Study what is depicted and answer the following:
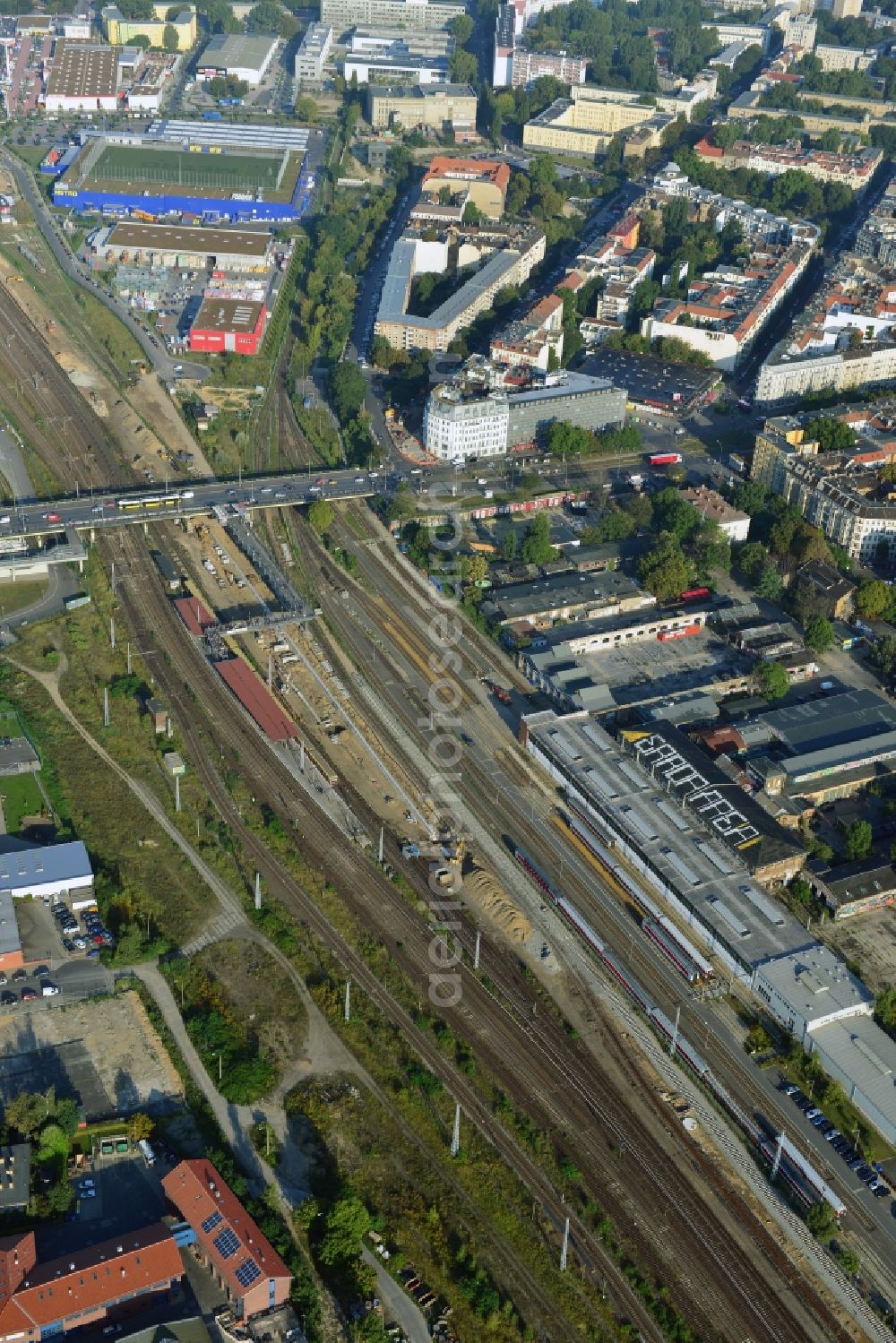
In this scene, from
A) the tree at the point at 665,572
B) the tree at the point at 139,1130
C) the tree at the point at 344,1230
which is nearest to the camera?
the tree at the point at 344,1230

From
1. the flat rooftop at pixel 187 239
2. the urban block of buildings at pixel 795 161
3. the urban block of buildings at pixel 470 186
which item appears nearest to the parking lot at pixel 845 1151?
the flat rooftop at pixel 187 239

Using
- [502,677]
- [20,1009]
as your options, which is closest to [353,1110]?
[20,1009]

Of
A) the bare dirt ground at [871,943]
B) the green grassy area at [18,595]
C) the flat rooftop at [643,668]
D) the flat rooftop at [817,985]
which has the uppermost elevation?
the green grassy area at [18,595]

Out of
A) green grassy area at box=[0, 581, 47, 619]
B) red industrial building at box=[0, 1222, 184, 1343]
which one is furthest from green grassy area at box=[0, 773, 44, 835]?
red industrial building at box=[0, 1222, 184, 1343]

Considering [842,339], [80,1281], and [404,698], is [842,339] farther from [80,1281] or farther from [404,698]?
[80,1281]

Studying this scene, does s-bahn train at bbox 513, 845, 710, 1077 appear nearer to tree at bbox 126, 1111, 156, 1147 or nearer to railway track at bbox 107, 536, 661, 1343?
railway track at bbox 107, 536, 661, 1343

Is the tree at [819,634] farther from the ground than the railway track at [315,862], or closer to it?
farther from the ground

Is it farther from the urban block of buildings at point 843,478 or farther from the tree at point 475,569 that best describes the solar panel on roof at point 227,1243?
the urban block of buildings at point 843,478
